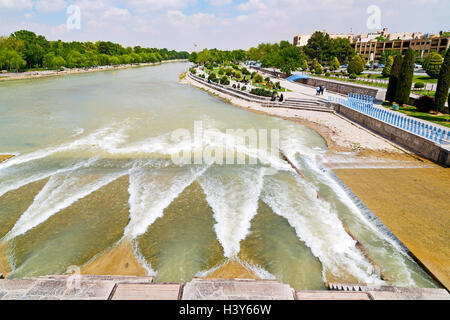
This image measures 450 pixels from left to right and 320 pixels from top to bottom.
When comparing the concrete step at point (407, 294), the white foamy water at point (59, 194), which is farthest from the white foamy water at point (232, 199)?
the white foamy water at point (59, 194)

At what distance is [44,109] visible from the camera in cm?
2588

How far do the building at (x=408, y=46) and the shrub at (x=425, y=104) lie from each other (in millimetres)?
63536

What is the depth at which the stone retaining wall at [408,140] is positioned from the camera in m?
12.2

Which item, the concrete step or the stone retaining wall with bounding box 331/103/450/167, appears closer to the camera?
the concrete step

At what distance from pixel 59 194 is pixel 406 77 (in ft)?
76.8

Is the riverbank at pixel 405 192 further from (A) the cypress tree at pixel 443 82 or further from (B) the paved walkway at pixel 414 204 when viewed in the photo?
(A) the cypress tree at pixel 443 82

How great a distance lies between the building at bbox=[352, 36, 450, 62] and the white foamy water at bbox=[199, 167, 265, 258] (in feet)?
256

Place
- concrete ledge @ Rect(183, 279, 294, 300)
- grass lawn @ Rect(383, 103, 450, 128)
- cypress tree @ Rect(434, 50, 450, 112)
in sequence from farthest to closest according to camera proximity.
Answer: cypress tree @ Rect(434, 50, 450, 112) < grass lawn @ Rect(383, 103, 450, 128) < concrete ledge @ Rect(183, 279, 294, 300)

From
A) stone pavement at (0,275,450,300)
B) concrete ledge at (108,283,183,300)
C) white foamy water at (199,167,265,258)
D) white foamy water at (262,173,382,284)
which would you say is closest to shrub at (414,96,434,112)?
white foamy water at (262,173,382,284)

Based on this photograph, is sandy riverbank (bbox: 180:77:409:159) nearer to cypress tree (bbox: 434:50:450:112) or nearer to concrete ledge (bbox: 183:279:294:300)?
cypress tree (bbox: 434:50:450:112)

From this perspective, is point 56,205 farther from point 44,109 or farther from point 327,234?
point 44,109

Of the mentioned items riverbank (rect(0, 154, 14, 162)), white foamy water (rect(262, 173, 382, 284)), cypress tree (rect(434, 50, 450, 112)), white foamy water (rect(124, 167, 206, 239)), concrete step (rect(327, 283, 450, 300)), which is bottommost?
white foamy water (rect(262, 173, 382, 284))

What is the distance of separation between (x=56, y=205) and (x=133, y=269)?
4934mm

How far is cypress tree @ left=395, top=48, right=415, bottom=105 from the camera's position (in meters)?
19.9
